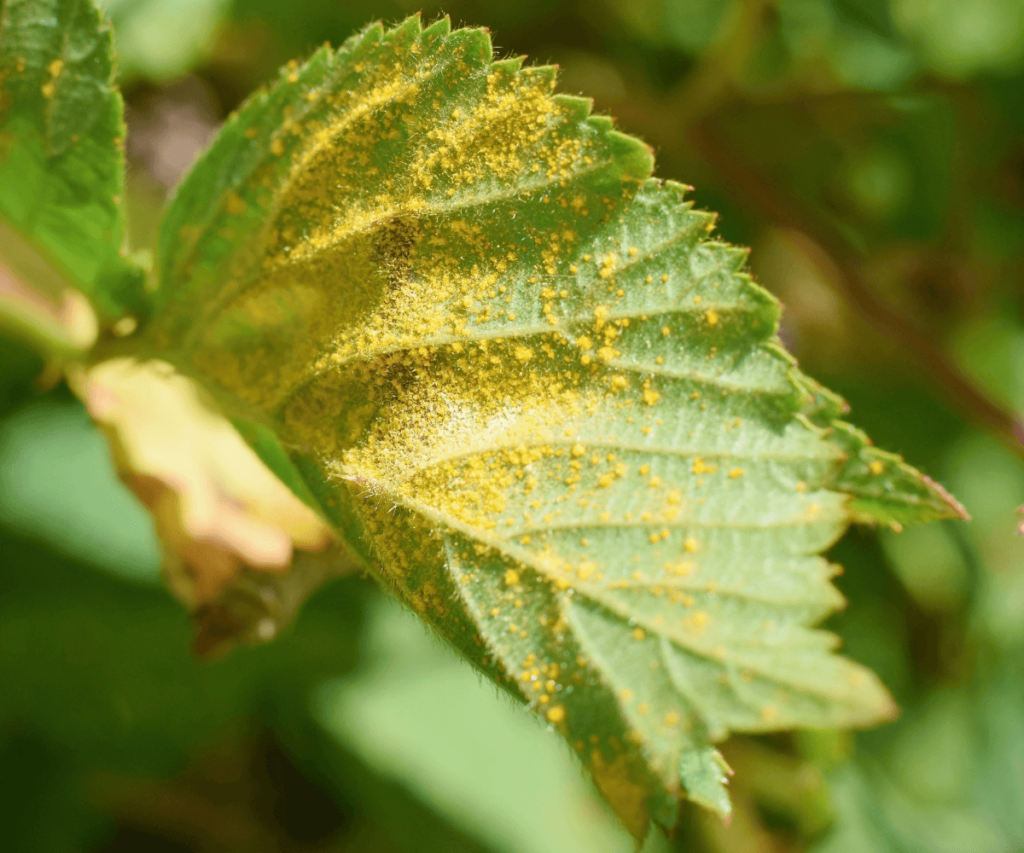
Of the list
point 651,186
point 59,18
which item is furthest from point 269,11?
point 651,186

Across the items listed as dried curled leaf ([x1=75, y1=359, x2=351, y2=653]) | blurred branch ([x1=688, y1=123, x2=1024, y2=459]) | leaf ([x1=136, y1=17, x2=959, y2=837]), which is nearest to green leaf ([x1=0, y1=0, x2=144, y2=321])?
dried curled leaf ([x1=75, y1=359, x2=351, y2=653])

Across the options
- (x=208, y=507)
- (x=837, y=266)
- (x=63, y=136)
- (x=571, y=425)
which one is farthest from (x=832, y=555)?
(x=63, y=136)

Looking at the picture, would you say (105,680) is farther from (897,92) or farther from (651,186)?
(897,92)

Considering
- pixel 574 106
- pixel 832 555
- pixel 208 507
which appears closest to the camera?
pixel 574 106

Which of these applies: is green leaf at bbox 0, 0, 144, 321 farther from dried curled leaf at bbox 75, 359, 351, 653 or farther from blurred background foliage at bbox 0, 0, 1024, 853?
blurred background foliage at bbox 0, 0, 1024, 853

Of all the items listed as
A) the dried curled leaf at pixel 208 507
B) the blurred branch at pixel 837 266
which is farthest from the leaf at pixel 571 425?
the blurred branch at pixel 837 266

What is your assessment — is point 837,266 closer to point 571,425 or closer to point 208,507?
point 571,425
